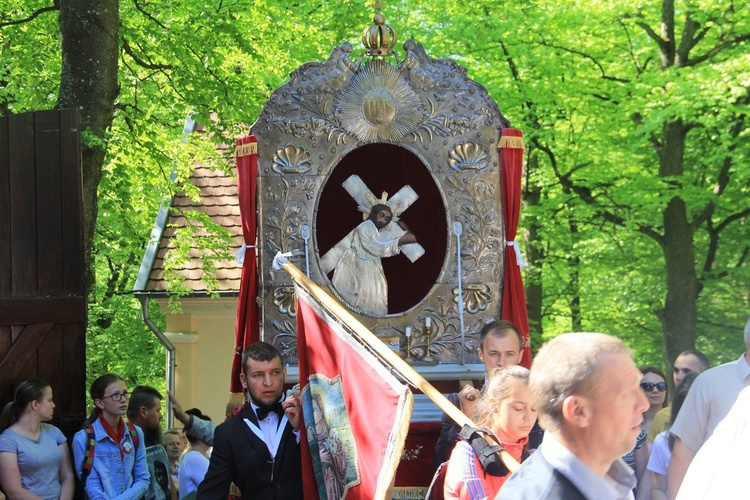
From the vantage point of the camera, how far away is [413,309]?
9055mm

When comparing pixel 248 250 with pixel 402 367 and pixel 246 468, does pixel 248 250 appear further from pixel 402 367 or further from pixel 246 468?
pixel 402 367

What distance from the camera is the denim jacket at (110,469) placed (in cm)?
718

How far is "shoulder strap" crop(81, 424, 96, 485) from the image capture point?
7160 mm

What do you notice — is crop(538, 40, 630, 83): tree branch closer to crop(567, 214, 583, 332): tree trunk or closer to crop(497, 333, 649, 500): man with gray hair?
crop(567, 214, 583, 332): tree trunk

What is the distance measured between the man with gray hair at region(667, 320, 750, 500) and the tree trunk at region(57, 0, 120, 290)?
582cm

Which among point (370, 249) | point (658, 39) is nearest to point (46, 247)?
point (370, 249)

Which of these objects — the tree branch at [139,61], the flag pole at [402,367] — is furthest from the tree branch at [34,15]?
the flag pole at [402,367]

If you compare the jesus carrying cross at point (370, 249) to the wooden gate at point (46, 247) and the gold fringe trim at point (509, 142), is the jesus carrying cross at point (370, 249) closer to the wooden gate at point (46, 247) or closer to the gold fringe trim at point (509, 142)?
the gold fringe trim at point (509, 142)

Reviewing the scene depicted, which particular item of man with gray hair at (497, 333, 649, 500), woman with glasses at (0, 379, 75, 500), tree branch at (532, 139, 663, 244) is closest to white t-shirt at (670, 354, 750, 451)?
man with gray hair at (497, 333, 649, 500)

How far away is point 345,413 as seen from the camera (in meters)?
5.76

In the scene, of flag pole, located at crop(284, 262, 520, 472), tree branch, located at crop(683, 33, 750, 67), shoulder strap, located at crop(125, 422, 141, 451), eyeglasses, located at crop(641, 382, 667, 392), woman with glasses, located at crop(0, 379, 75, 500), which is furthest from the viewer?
tree branch, located at crop(683, 33, 750, 67)

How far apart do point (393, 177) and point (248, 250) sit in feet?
4.60

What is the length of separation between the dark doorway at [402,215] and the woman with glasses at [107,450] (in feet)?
8.23

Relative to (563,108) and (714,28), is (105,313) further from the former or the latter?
(714,28)
